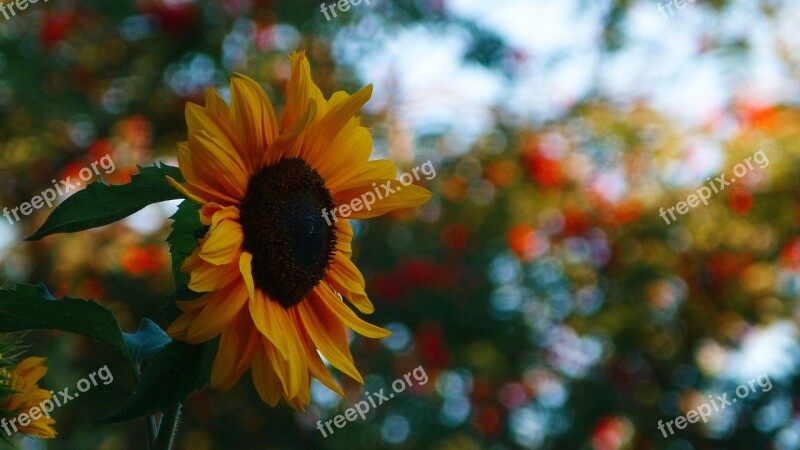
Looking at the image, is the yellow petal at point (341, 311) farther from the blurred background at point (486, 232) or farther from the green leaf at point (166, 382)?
the blurred background at point (486, 232)

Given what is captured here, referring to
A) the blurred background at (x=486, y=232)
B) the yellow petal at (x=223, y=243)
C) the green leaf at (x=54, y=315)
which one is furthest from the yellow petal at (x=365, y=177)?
the blurred background at (x=486, y=232)

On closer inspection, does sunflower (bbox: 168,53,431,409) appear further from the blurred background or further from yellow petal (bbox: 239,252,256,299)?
the blurred background

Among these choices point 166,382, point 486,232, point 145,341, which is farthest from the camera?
point 486,232

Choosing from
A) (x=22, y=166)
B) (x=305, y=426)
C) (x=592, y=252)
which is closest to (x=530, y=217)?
(x=592, y=252)

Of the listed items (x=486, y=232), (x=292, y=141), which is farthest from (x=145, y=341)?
(x=486, y=232)

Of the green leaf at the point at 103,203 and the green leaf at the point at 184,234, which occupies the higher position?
the green leaf at the point at 103,203

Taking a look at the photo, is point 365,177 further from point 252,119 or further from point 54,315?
point 54,315
